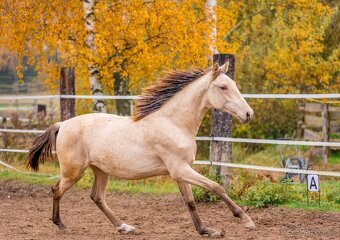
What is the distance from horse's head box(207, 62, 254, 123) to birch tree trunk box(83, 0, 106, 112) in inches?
242

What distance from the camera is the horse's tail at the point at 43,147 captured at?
318 inches

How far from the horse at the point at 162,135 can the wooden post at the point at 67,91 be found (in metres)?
3.95

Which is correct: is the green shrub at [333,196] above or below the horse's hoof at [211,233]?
above

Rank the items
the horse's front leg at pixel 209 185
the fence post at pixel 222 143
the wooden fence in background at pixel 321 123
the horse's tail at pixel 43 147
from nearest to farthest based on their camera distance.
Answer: the horse's front leg at pixel 209 185 < the horse's tail at pixel 43 147 < the fence post at pixel 222 143 < the wooden fence in background at pixel 321 123

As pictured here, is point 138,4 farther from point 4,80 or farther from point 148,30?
point 4,80

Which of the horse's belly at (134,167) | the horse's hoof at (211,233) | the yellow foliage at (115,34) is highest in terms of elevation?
the yellow foliage at (115,34)

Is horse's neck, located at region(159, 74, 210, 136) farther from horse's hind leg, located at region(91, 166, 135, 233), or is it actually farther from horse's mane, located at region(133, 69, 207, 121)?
horse's hind leg, located at region(91, 166, 135, 233)

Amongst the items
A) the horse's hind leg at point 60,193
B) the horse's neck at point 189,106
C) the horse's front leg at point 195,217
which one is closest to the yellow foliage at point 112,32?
the horse's hind leg at point 60,193

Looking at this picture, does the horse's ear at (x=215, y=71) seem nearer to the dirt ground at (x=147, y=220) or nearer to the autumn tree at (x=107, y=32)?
the dirt ground at (x=147, y=220)

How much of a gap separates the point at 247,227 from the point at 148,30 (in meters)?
7.87

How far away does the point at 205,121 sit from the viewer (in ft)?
54.5

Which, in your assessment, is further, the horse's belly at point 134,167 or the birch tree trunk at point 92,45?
the birch tree trunk at point 92,45

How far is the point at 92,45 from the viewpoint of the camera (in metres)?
13.4

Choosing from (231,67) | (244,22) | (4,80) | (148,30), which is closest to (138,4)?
(148,30)
